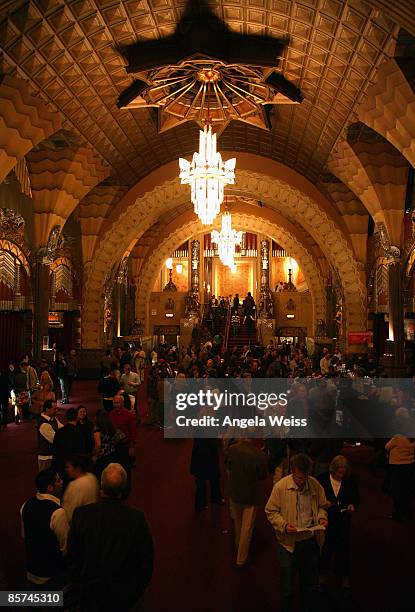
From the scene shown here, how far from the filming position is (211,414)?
30.6ft

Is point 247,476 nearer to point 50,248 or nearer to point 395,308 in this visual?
point 395,308

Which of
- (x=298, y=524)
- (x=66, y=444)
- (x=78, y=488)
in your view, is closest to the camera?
(x=298, y=524)

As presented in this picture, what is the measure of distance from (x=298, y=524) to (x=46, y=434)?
3.51 m

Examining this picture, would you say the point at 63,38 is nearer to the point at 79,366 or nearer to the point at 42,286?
the point at 42,286

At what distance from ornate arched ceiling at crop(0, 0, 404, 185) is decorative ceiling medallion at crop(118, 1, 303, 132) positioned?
254 mm

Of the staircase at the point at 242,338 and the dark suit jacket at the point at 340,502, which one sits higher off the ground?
the staircase at the point at 242,338

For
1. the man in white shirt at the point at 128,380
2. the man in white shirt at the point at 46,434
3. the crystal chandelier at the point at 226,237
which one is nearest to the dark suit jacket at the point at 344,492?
the man in white shirt at the point at 46,434

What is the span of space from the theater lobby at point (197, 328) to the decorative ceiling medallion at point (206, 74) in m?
0.06

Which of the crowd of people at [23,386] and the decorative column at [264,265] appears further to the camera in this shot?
the decorative column at [264,265]

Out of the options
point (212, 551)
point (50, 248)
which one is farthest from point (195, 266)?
point (212, 551)

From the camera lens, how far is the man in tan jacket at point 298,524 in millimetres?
4281

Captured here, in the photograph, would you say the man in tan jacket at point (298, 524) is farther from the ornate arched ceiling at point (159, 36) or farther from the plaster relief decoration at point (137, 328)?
the plaster relief decoration at point (137, 328)

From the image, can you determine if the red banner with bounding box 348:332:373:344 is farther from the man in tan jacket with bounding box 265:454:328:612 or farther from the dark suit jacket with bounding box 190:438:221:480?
the man in tan jacket with bounding box 265:454:328:612

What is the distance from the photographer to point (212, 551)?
227 inches
